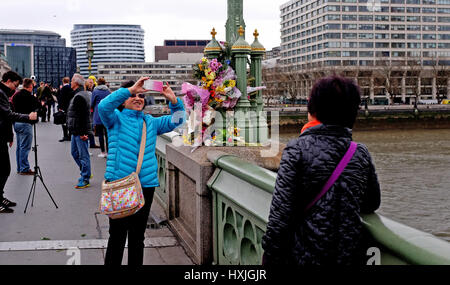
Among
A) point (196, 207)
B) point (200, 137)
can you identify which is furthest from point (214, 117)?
point (196, 207)

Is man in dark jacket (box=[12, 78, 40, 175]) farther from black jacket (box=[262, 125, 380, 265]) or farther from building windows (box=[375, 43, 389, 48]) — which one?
building windows (box=[375, 43, 389, 48])

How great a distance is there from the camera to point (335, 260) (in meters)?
2.33

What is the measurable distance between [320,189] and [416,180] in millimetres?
25518

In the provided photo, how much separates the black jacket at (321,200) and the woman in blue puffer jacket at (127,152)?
5.95ft

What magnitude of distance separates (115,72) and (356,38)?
6045 centimetres

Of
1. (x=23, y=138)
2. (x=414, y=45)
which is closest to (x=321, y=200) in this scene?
(x=23, y=138)

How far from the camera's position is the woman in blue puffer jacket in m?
3.93

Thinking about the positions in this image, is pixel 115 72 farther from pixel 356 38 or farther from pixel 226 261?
pixel 226 261

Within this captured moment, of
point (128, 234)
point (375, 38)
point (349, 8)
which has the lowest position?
point (128, 234)

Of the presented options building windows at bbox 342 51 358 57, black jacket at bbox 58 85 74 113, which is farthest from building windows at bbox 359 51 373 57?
black jacket at bbox 58 85 74 113

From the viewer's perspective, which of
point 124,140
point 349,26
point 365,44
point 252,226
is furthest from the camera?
point 365,44

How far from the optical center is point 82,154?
8.29 m

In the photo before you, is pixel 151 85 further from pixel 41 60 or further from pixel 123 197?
pixel 41 60

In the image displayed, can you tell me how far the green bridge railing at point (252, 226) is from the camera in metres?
1.99
